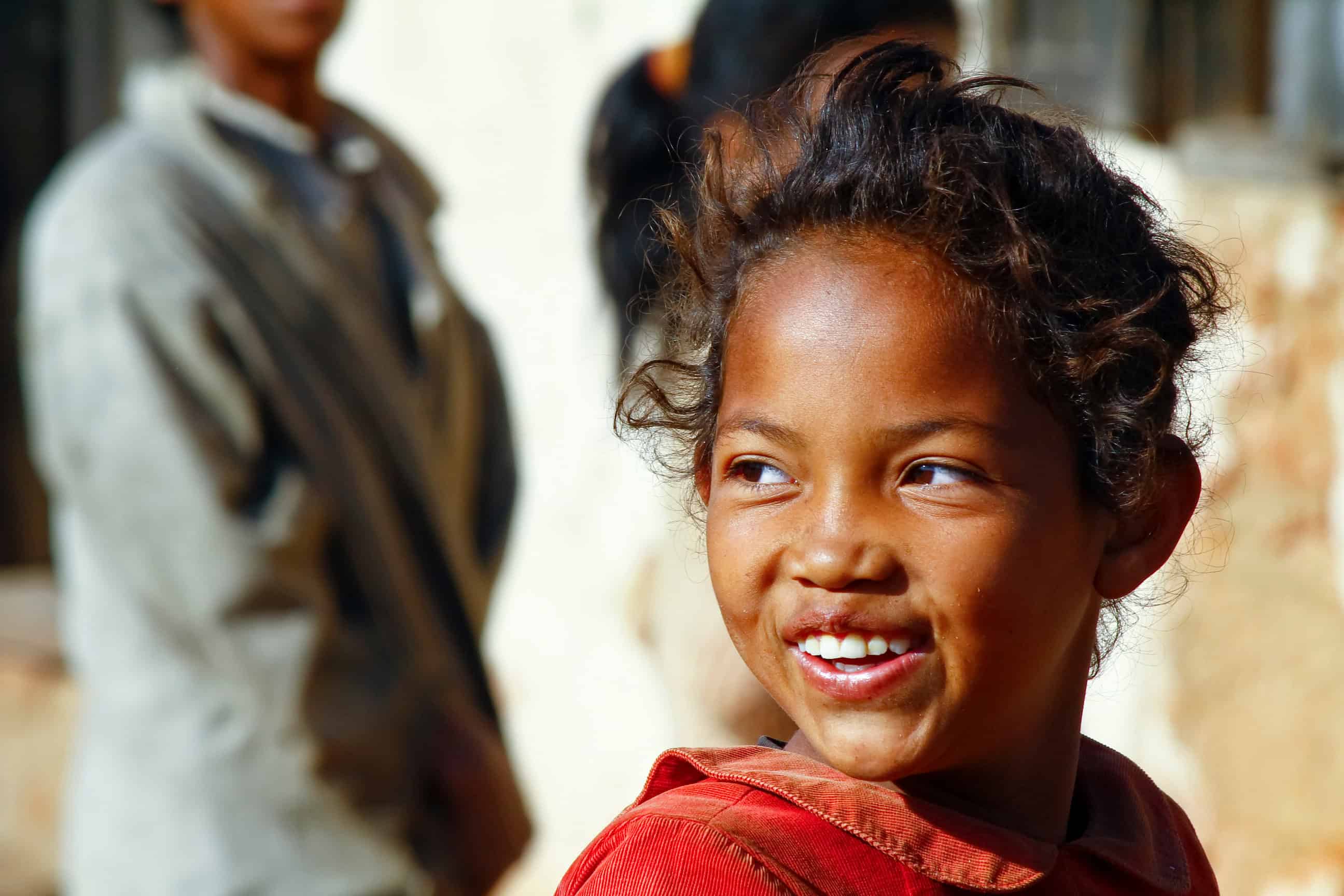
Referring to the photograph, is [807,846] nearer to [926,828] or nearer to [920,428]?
[926,828]

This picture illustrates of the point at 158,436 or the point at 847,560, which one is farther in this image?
the point at 158,436

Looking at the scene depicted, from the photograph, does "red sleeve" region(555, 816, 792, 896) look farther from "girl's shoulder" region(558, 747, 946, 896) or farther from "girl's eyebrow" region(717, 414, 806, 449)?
"girl's eyebrow" region(717, 414, 806, 449)

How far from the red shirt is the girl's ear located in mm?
191

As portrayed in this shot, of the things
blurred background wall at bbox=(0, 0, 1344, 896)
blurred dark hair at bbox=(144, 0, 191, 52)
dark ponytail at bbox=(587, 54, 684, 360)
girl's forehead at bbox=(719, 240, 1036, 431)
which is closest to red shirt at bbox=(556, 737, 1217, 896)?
girl's forehead at bbox=(719, 240, 1036, 431)

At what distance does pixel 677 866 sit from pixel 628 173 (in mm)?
1957

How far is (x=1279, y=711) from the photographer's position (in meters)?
4.23

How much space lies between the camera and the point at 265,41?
295cm

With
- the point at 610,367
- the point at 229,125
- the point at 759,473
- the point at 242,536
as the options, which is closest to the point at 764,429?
the point at 759,473

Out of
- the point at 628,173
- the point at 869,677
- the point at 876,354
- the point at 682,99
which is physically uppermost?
the point at 682,99

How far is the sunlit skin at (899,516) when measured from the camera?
1.07 m

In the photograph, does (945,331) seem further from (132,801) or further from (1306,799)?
(1306,799)

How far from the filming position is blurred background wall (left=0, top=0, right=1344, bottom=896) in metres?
4.23

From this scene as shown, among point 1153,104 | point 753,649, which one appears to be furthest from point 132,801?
point 1153,104

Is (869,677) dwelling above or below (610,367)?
above
